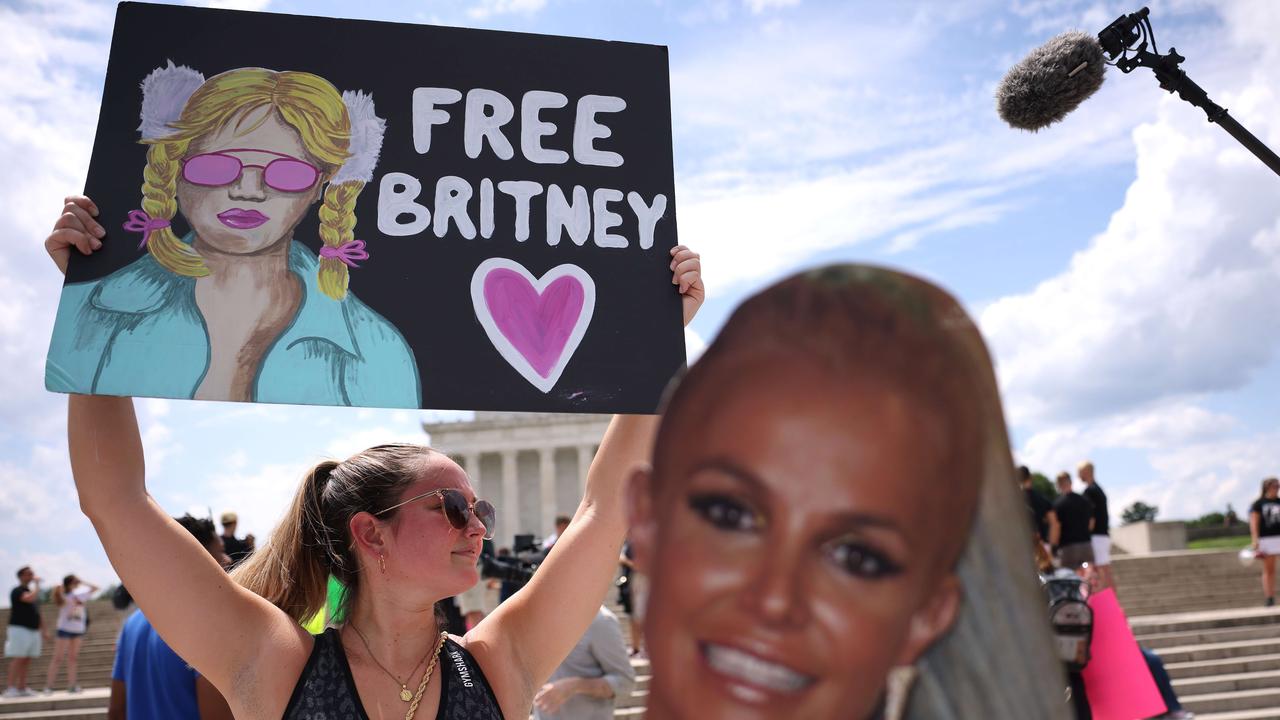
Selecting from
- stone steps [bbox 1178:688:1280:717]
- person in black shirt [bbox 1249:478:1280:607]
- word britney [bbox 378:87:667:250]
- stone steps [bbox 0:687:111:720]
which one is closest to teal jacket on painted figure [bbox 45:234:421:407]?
word britney [bbox 378:87:667:250]

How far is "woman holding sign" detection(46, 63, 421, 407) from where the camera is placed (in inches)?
77.1

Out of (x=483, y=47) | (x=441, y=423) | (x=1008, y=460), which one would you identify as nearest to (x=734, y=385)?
(x=1008, y=460)

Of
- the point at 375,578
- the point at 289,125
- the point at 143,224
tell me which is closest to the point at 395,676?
the point at 375,578

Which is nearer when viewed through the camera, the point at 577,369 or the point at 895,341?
the point at 895,341

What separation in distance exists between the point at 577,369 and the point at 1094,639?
3.51ft

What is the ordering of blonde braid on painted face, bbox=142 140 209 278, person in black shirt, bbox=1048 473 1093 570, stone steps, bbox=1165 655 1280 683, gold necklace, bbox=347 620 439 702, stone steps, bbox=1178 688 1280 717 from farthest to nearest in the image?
stone steps, bbox=1165 655 1280 683 < person in black shirt, bbox=1048 473 1093 570 < stone steps, bbox=1178 688 1280 717 < gold necklace, bbox=347 620 439 702 < blonde braid on painted face, bbox=142 140 209 278

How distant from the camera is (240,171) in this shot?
Result: 2199mm

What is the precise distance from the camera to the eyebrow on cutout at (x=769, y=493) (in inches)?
25.4

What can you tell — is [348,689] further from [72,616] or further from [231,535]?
[72,616]

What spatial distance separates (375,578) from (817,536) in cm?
199

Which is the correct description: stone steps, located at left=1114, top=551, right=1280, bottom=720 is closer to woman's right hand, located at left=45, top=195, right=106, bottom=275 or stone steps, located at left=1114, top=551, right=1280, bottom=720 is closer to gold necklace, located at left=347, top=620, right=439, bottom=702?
gold necklace, located at left=347, top=620, right=439, bottom=702

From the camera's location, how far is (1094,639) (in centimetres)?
171

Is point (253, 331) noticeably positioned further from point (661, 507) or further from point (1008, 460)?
point (1008, 460)

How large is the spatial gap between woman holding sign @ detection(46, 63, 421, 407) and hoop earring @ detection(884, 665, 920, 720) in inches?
58.0
